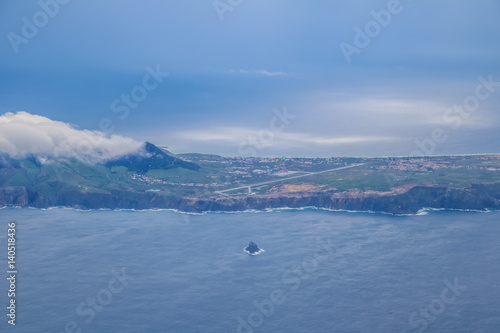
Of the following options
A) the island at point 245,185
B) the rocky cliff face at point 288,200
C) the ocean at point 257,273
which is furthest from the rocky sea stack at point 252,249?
the rocky cliff face at point 288,200

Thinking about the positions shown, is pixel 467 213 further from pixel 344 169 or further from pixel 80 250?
pixel 80 250

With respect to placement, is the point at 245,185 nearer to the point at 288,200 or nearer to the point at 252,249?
the point at 288,200

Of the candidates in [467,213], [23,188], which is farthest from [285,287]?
[23,188]

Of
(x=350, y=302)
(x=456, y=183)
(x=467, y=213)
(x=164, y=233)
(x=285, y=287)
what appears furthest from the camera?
(x=456, y=183)

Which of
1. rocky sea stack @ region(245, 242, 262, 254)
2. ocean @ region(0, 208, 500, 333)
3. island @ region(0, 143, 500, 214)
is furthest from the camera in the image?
island @ region(0, 143, 500, 214)

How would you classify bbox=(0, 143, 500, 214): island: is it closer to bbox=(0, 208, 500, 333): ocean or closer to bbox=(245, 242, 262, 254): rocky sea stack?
bbox=(0, 208, 500, 333): ocean

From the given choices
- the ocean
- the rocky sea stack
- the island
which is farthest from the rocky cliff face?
the rocky sea stack

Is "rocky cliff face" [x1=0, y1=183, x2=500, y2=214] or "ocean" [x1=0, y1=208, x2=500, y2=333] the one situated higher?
"rocky cliff face" [x1=0, y1=183, x2=500, y2=214]
